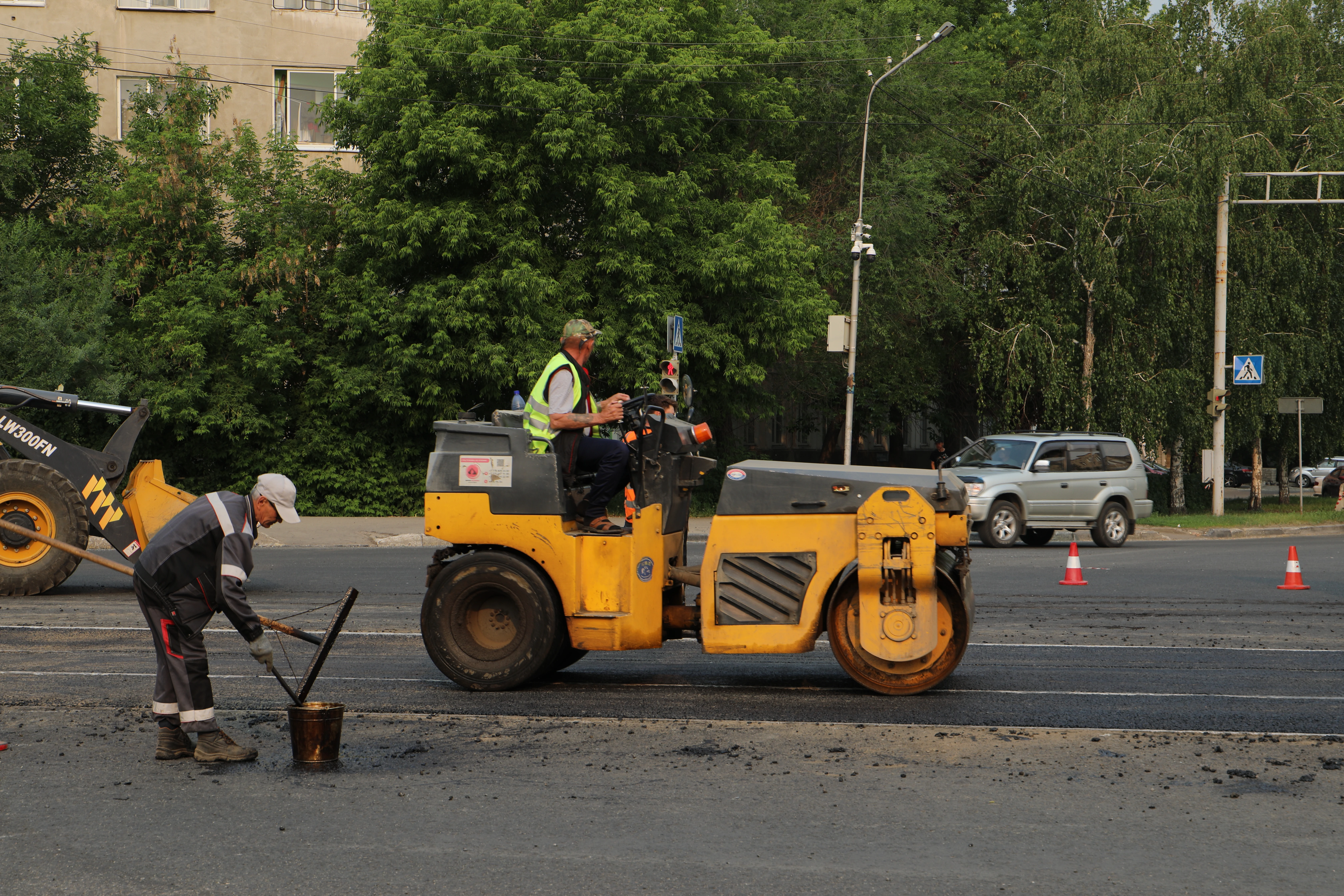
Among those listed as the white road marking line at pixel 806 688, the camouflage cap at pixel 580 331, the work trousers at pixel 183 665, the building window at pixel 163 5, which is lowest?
the white road marking line at pixel 806 688

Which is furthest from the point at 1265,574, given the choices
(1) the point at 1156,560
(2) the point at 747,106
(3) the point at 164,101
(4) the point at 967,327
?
(3) the point at 164,101

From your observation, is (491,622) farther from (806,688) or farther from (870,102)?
(870,102)

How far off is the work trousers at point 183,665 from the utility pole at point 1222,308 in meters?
26.4

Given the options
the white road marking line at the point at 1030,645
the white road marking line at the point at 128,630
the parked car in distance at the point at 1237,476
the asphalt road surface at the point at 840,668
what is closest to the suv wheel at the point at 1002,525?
the asphalt road surface at the point at 840,668

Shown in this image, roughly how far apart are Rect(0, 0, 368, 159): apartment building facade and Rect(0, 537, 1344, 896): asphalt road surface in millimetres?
24657

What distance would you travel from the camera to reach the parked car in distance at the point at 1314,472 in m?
58.2

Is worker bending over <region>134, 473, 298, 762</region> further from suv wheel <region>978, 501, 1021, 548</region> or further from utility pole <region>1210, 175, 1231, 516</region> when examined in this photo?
utility pole <region>1210, 175, 1231, 516</region>

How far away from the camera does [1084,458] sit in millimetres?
23031

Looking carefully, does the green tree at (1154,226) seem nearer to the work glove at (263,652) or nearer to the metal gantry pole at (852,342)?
the metal gantry pole at (852,342)

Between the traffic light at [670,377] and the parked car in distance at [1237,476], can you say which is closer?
the traffic light at [670,377]

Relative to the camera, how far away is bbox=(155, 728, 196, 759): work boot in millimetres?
6680

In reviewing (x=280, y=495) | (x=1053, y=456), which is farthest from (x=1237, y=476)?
(x=280, y=495)

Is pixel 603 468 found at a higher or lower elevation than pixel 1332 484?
higher

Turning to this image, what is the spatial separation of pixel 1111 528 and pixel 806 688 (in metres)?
15.7
